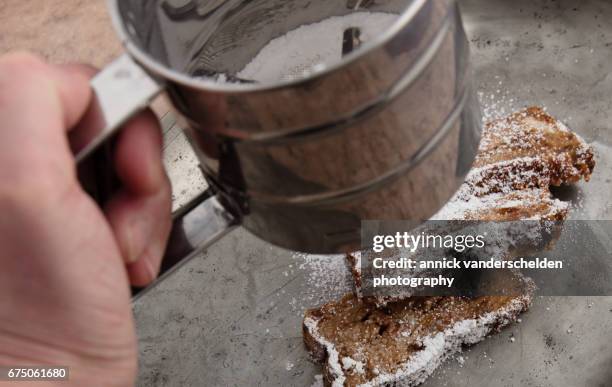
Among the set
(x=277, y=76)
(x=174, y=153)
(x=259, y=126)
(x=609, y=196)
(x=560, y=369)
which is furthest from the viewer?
(x=174, y=153)

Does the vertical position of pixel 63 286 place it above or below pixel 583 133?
above

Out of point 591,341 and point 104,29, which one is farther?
point 104,29

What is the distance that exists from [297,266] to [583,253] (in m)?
0.50

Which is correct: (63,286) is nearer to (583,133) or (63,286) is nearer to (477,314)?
(477,314)

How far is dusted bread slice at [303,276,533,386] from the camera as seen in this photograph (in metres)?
A: 0.95

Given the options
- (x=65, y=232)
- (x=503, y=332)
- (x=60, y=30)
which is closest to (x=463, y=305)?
(x=503, y=332)

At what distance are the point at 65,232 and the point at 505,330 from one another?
755 millimetres

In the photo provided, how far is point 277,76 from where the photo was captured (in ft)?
2.57

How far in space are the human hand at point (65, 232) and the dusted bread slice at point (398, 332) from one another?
0.40 m

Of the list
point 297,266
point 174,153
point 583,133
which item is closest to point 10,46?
point 174,153

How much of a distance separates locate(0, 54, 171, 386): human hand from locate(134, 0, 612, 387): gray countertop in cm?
43

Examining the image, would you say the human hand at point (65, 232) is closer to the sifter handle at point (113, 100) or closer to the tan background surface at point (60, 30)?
the sifter handle at point (113, 100)

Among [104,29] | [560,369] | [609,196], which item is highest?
[104,29]

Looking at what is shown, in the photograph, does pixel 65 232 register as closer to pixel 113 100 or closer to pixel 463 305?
pixel 113 100
